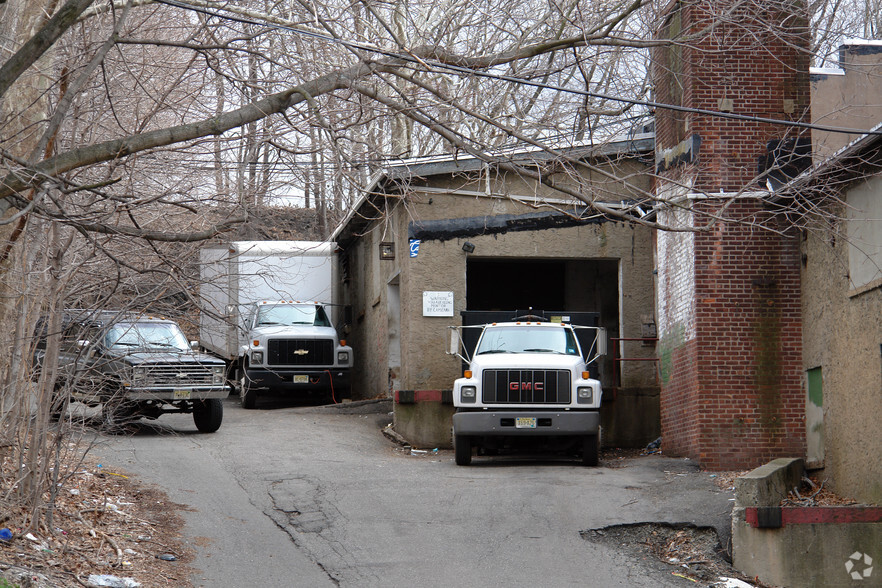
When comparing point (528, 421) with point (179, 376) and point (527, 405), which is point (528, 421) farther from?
point (179, 376)

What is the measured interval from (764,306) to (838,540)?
16.5 ft

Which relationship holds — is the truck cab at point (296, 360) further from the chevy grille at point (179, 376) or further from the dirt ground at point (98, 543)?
the dirt ground at point (98, 543)

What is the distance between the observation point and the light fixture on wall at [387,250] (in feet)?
68.4

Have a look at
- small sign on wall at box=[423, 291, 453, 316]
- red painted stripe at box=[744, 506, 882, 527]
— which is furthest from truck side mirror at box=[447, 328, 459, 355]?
red painted stripe at box=[744, 506, 882, 527]

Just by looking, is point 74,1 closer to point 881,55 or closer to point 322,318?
point 881,55

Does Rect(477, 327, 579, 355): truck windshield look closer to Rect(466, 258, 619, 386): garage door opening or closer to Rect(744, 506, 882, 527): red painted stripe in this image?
Rect(744, 506, 882, 527): red painted stripe

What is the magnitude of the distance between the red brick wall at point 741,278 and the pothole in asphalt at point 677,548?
3.56 meters

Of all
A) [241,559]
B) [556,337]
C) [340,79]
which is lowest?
[241,559]

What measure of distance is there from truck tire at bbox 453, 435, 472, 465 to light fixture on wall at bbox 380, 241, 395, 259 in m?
6.07

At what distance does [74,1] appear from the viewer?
8.31m

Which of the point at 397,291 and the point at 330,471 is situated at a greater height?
the point at 397,291

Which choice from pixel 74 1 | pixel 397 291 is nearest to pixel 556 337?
pixel 397 291

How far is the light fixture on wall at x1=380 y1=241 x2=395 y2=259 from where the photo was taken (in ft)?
68.4

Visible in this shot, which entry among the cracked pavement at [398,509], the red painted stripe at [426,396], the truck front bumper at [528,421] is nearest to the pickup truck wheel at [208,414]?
the cracked pavement at [398,509]
